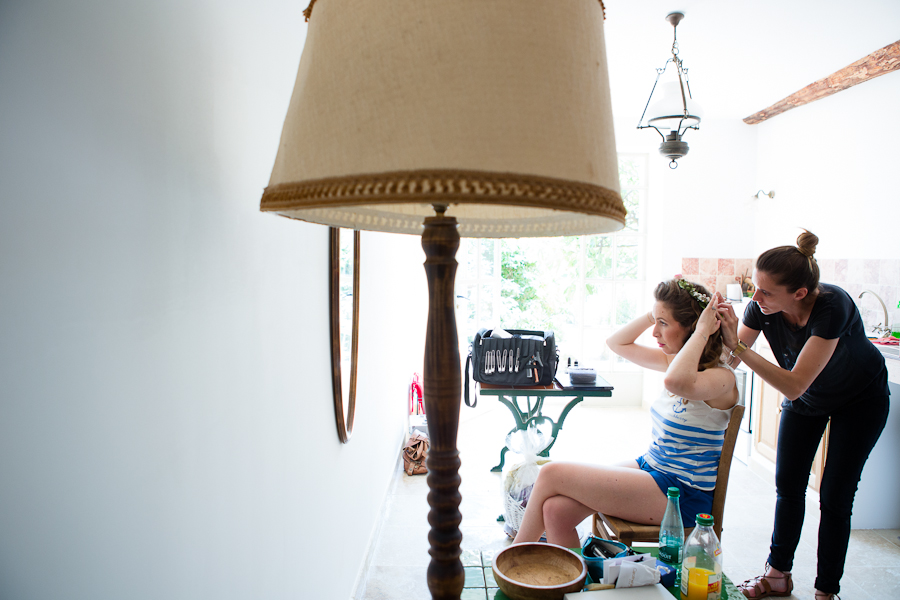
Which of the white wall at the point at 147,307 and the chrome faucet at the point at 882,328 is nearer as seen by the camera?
the white wall at the point at 147,307

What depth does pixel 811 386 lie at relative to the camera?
2.25 meters

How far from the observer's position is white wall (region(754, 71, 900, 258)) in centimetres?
386

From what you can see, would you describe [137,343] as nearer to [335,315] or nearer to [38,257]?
[38,257]

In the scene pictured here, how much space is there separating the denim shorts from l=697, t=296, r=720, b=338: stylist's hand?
54 cm

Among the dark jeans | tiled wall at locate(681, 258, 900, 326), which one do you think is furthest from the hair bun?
tiled wall at locate(681, 258, 900, 326)

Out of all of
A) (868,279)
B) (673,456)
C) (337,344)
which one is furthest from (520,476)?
(868,279)

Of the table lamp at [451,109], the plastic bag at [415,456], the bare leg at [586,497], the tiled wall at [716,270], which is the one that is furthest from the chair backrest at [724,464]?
the tiled wall at [716,270]

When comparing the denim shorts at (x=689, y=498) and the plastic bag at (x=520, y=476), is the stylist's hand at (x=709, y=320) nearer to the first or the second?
the denim shorts at (x=689, y=498)

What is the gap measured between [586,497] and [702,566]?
26.5 inches

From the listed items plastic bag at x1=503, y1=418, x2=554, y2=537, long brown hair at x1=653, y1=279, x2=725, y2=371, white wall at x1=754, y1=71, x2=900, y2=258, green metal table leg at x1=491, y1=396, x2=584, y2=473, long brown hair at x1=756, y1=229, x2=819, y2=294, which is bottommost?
plastic bag at x1=503, y1=418, x2=554, y2=537

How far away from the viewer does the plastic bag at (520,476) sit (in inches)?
106

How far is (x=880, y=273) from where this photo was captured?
3889 mm

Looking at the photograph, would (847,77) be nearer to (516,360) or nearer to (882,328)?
(882,328)

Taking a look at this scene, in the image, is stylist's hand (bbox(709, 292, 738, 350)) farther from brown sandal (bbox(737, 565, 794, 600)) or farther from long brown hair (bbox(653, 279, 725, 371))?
brown sandal (bbox(737, 565, 794, 600))
